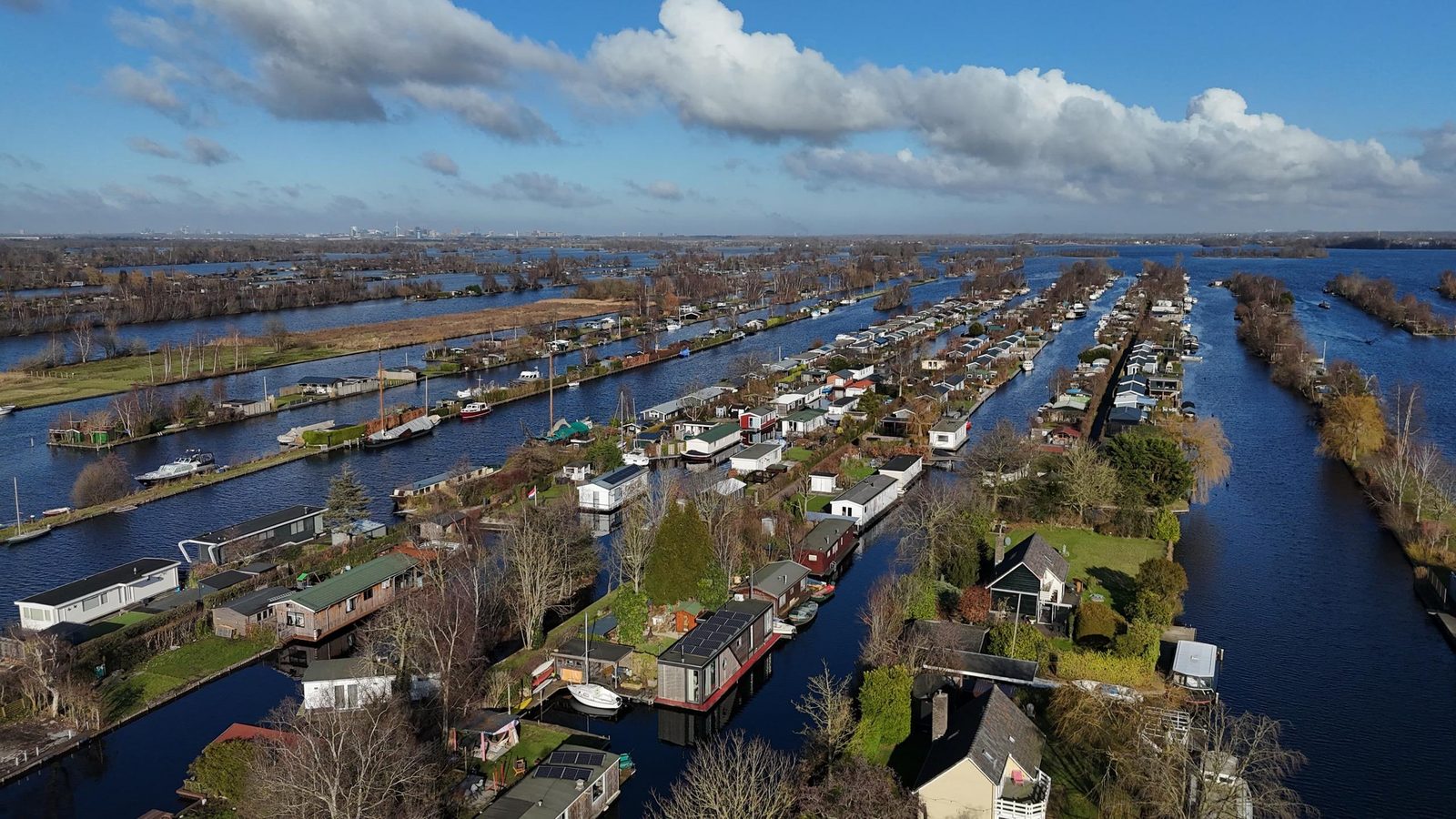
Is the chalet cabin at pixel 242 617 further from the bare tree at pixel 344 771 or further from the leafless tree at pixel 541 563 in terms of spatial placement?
the bare tree at pixel 344 771

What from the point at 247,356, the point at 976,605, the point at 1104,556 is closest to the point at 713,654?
the point at 976,605

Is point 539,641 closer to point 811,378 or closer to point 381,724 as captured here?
point 381,724

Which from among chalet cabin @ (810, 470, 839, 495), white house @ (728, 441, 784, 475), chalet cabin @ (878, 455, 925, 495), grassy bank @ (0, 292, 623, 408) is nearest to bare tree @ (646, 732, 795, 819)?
chalet cabin @ (810, 470, 839, 495)

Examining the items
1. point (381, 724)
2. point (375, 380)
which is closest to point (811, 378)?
point (375, 380)

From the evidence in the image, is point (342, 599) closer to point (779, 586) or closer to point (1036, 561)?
point (779, 586)

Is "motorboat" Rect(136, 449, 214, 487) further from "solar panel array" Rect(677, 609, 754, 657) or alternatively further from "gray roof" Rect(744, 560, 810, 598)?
"solar panel array" Rect(677, 609, 754, 657)

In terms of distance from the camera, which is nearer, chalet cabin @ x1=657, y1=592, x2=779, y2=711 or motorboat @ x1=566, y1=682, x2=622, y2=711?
chalet cabin @ x1=657, y1=592, x2=779, y2=711
